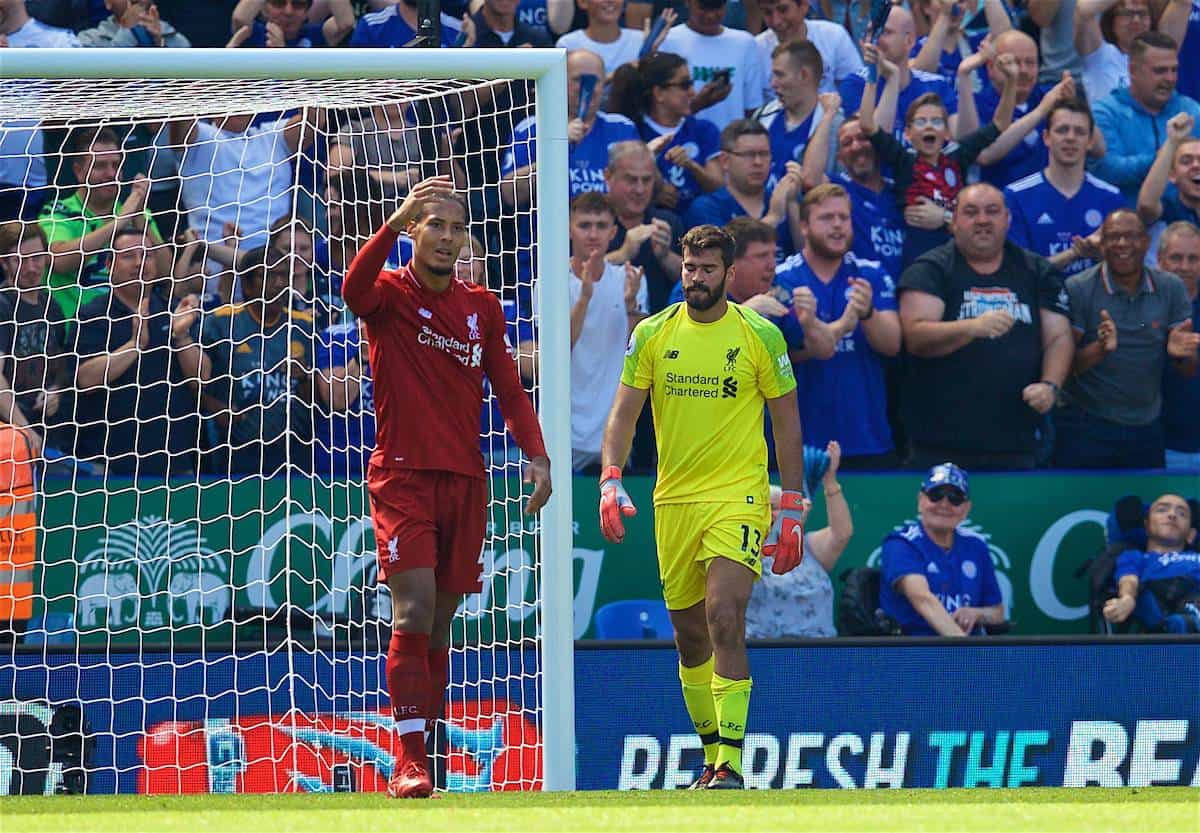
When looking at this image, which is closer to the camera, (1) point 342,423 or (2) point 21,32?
(1) point 342,423

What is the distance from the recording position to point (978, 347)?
30.9 feet

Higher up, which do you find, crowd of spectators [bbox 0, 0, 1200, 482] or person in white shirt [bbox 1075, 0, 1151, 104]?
person in white shirt [bbox 1075, 0, 1151, 104]

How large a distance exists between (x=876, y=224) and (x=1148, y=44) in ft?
7.02

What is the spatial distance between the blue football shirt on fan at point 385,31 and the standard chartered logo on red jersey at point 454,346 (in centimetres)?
428

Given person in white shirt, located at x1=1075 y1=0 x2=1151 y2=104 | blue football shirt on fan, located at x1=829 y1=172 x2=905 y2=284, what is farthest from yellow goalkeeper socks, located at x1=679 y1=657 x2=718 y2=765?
person in white shirt, located at x1=1075 y1=0 x2=1151 y2=104

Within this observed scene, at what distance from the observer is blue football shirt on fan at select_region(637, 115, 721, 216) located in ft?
32.0

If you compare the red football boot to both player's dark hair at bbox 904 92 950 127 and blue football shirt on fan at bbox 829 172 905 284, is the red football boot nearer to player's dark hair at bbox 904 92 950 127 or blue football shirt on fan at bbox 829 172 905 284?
blue football shirt on fan at bbox 829 172 905 284

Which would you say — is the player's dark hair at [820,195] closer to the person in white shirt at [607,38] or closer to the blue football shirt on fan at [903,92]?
the blue football shirt on fan at [903,92]

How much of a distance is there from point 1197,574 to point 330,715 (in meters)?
4.28

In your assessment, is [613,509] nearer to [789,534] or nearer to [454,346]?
[789,534]

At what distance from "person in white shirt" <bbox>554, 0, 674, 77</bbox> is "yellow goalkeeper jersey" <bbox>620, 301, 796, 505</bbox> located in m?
3.96

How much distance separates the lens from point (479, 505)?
5.95m

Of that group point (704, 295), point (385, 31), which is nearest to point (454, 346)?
point (704, 295)

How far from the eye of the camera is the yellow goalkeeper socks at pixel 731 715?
6086 mm
